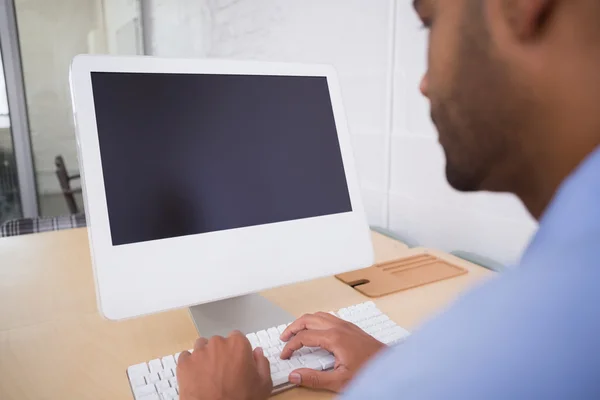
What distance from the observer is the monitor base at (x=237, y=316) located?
74 cm

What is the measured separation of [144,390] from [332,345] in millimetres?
237

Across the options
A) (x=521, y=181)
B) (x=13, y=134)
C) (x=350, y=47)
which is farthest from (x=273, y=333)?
(x=13, y=134)

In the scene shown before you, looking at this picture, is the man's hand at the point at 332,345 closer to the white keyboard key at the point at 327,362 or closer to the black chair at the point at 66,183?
the white keyboard key at the point at 327,362

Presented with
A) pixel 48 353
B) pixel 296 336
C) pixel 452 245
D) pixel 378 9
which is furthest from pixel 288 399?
pixel 378 9

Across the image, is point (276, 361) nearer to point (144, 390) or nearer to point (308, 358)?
point (308, 358)

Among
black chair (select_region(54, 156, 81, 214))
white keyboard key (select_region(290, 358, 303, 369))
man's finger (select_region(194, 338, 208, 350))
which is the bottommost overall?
black chair (select_region(54, 156, 81, 214))

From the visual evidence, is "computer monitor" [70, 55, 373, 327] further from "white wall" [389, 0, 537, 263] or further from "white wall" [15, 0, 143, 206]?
"white wall" [15, 0, 143, 206]

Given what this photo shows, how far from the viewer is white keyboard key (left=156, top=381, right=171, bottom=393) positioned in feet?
1.87

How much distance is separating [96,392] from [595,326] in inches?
22.3

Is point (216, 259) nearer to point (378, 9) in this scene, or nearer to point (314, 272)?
point (314, 272)

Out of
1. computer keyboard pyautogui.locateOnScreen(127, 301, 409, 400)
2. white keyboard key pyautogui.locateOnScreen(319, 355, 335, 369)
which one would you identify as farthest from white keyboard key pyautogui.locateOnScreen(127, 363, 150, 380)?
white keyboard key pyautogui.locateOnScreen(319, 355, 335, 369)

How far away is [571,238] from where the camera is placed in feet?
0.74

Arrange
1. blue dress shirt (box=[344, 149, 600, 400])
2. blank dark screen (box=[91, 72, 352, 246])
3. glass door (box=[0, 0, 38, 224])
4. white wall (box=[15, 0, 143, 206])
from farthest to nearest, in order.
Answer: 1. white wall (box=[15, 0, 143, 206])
2. glass door (box=[0, 0, 38, 224])
3. blank dark screen (box=[91, 72, 352, 246])
4. blue dress shirt (box=[344, 149, 600, 400])

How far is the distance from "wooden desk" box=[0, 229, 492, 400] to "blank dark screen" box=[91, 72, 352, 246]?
0.17m
